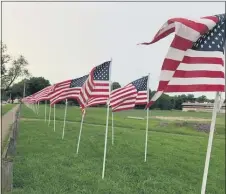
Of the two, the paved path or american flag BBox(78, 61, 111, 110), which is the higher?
american flag BBox(78, 61, 111, 110)

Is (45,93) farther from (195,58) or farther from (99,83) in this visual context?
(195,58)

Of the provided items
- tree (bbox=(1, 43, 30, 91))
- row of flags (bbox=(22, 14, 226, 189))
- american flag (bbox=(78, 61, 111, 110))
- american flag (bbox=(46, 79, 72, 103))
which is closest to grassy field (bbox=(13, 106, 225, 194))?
american flag (bbox=(78, 61, 111, 110))

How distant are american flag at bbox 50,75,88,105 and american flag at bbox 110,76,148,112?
2.55 meters

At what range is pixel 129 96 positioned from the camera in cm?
1202

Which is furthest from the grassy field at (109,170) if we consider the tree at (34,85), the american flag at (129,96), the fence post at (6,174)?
the tree at (34,85)

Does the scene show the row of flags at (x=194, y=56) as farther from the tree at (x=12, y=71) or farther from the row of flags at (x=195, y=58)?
the tree at (x=12, y=71)

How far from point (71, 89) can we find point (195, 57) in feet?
35.3

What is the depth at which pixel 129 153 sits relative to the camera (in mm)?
13609

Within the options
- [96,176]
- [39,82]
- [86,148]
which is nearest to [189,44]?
[96,176]

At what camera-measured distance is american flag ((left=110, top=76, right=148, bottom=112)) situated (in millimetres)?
11828

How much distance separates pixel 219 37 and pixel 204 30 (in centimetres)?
30

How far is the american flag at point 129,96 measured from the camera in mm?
11828

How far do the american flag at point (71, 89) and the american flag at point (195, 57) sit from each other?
9485mm

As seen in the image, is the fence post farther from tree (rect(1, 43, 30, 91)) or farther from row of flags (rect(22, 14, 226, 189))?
tree (rect(1, 43, 30, 91))
